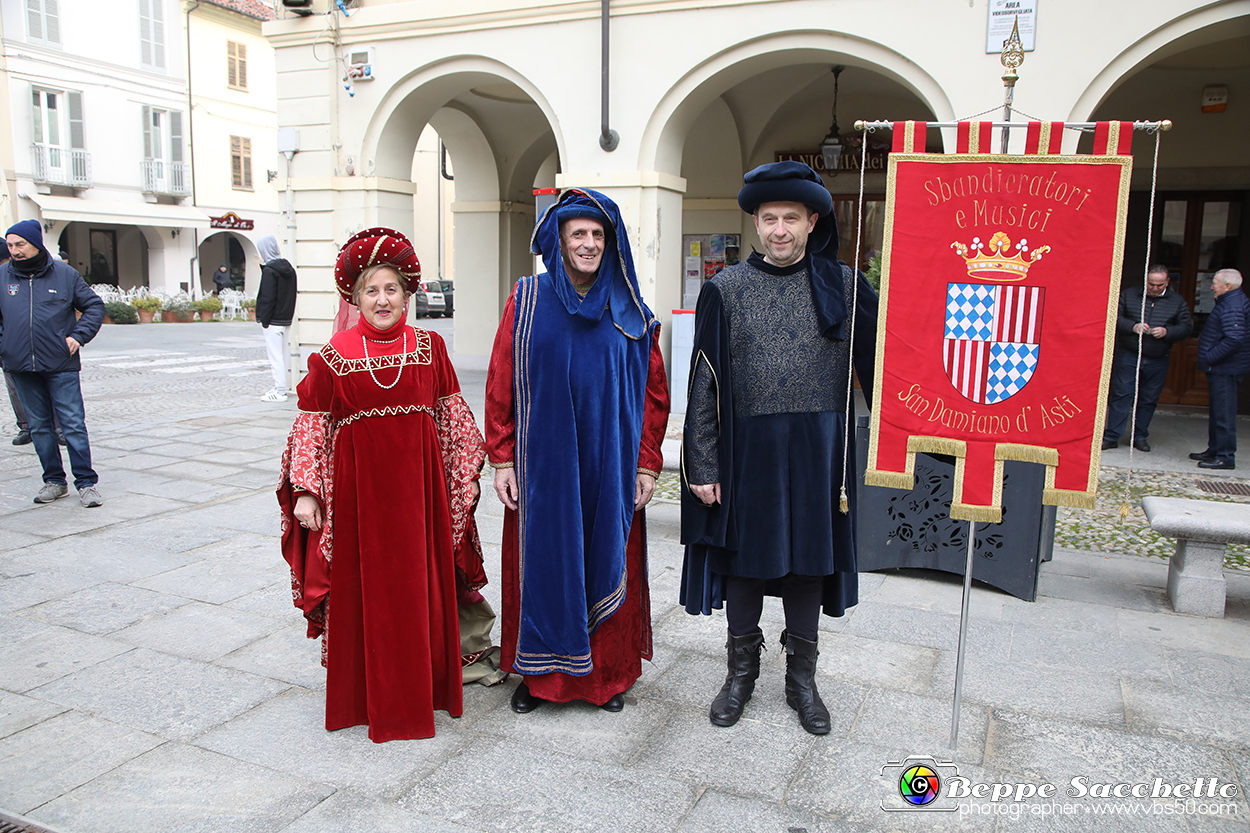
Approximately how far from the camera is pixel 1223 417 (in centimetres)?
733

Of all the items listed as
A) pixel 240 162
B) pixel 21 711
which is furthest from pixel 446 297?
pixel 21 711

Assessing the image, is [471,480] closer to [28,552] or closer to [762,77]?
[28,552]

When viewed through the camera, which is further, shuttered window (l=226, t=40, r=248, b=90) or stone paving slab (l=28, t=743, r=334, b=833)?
shuttered window (l=226, t=40, r=248, b=90)

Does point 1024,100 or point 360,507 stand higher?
point 1024,100

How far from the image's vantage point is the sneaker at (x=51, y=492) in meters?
5.73

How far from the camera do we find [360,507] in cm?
286

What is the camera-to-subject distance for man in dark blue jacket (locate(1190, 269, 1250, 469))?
734 cm

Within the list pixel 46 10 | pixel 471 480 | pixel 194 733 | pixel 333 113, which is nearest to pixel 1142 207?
pixel 333 113

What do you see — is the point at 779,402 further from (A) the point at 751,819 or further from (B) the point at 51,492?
(B) the point at 51,492

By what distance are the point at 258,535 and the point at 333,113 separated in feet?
19.5

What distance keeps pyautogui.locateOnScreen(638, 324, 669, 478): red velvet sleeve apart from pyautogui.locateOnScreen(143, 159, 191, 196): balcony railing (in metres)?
28.1

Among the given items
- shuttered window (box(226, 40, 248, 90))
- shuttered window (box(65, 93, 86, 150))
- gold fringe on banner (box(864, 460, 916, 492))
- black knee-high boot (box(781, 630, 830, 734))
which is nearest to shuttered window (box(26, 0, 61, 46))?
shuttered window (box(65, 93, 86, 150))

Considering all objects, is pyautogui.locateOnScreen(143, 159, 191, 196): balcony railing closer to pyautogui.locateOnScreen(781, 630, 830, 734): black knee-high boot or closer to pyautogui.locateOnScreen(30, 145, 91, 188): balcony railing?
pyautogui.locateOnScreen(30, 145, 91, 188): balcony railing

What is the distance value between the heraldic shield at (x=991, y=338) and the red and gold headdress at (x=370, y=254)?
166cm
